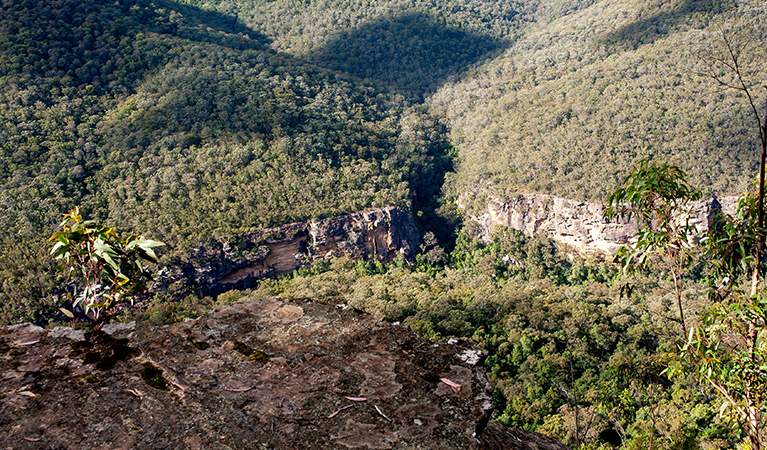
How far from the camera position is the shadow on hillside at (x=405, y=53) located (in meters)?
91.0

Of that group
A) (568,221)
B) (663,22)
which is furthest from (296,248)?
(663,22)

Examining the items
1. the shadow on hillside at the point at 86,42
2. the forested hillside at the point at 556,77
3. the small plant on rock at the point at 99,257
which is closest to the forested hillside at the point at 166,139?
the shadow on hillside at the point at 86,42

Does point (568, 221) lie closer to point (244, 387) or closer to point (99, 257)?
point (244, 387)

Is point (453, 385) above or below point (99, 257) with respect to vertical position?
below

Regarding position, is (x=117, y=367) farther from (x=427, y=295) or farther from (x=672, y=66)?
(x=672, y=66)

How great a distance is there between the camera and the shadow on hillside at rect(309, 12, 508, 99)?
299 feet

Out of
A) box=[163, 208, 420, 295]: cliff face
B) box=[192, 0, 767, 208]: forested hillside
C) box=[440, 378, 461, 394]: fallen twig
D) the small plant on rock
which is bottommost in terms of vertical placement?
box=[163, 208, 420, 295]: cliff face

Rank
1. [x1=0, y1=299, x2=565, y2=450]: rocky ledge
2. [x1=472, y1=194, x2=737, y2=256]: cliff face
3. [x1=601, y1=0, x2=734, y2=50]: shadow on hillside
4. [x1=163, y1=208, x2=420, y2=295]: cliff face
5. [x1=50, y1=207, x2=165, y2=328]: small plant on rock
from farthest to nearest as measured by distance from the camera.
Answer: [x1=601, y1=0, x2=734, y2=50]: shadow on hillside < [x1=472, y1=194, x2=737, y2=256]: cliff face < [x1=163, y1=208, x2=420, y2=295]: cliff face < [x1=50, y1=207, x2=165, y2=328]: small plant on rock < [x1=0, y1=299, x2=565, y2=450]: rocky ledge

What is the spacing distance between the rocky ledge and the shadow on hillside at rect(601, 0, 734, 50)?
77.4 m

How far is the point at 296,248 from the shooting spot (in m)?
44.8

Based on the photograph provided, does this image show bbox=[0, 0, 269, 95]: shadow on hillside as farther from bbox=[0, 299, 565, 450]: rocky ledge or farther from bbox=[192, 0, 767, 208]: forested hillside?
bbox=[0, 299, 565, 450]: rocky ledge

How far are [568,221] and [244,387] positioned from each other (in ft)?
165

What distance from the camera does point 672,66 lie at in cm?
5834

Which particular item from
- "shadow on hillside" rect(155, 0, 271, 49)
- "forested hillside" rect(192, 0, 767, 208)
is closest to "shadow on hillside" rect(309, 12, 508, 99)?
"forested hillside" rect(192, 0, 767, 208)
